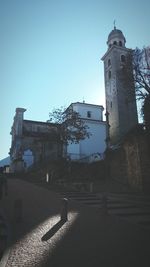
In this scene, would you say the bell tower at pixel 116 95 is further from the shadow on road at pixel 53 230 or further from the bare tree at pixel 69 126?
the shadow on road at pixel 53 230

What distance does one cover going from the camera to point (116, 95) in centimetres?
4228

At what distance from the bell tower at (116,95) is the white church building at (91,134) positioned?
6.23 metres

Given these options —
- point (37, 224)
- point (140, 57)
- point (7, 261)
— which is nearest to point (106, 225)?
point (37, 224)

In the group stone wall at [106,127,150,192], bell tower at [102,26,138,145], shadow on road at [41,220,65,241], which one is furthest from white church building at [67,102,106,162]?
shadow on road at [41,220,65,241]

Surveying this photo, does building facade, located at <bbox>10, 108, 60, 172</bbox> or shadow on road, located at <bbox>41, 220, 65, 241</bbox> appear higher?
building facade, located at <bbox>10, 108, 60, 172</bbox>

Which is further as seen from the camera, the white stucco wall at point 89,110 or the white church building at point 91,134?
the white stucco wall at point 89,110

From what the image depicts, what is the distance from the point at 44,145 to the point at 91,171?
2426 cm

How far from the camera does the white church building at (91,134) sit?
47.0m

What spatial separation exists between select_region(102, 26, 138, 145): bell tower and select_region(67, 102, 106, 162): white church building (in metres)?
6.23

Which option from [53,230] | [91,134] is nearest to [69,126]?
[91,134]

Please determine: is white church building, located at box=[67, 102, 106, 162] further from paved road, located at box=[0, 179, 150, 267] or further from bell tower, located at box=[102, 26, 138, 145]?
paved road, located at box=[0, 179, 150, 267]

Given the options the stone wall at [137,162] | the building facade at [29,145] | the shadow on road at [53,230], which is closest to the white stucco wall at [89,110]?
the building facade at [29,145]

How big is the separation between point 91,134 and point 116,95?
927 centimetres

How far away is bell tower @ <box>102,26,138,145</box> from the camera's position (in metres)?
40.7
